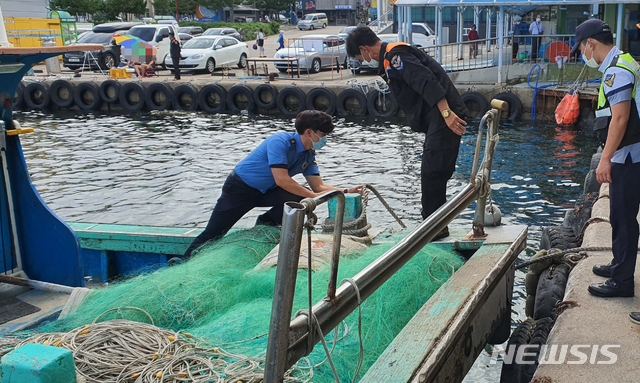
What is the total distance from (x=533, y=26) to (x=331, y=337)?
2412 centimetres

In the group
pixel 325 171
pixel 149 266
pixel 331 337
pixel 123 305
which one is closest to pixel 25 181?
pixel 149 266

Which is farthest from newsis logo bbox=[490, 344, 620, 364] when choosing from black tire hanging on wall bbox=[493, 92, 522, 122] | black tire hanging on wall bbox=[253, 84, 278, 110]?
black tire hanging on wall bbox=[253, 84, 278, 110]

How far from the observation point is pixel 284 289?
2.11 metres

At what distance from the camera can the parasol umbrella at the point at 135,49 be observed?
85.2 feet

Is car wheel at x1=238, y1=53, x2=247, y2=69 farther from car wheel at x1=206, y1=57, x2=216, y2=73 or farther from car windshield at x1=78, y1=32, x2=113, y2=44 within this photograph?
car windshield at x1=78, y1=32, x2=113, y2=44

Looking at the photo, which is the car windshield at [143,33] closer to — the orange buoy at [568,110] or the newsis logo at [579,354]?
the orange buoy at [568,110]

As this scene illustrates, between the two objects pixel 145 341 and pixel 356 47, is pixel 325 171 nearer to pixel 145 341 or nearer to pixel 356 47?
pixel 356 47

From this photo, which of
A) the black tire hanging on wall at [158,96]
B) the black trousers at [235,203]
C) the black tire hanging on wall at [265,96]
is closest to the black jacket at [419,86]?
the black trousers at [235,203]

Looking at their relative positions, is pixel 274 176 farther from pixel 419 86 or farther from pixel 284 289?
pixel 284 289

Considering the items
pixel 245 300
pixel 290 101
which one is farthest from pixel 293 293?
pixel 290 101

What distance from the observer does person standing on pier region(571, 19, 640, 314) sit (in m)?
3.79

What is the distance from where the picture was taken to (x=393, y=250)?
2902mm


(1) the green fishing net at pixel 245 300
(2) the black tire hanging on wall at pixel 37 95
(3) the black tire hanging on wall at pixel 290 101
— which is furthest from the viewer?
(2) the black tire hanging on wall at pixel 37 95

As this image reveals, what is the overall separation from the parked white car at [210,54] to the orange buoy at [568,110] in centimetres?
1429
